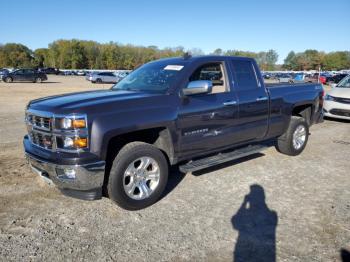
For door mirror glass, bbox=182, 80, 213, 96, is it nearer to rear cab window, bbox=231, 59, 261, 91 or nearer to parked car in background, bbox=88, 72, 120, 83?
rear cab window, bbox=231, 59, 261, 91

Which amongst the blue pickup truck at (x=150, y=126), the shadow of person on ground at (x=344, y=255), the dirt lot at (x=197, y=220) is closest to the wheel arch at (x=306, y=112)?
the blue pickup truck at (x=150, y=126)

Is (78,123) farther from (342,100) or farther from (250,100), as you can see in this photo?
(342,100)

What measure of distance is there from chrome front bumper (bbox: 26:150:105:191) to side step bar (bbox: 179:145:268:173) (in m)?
1.21

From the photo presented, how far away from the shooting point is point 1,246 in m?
3.59

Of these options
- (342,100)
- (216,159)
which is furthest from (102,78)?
(216,159)

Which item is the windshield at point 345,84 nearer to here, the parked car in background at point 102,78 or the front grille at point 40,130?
the front grille at point 40,130

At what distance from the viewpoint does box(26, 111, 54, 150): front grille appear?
4.15m

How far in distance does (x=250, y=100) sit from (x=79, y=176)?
3152 millimetres

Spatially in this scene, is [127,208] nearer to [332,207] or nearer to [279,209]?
[279,209]

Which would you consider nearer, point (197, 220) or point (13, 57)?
point (197, 220)

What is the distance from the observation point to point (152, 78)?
17.6ft

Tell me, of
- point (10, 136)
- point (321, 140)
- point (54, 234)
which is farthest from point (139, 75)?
point (321, 140)

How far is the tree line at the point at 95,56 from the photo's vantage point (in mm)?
122738

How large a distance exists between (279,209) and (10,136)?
6790mm
